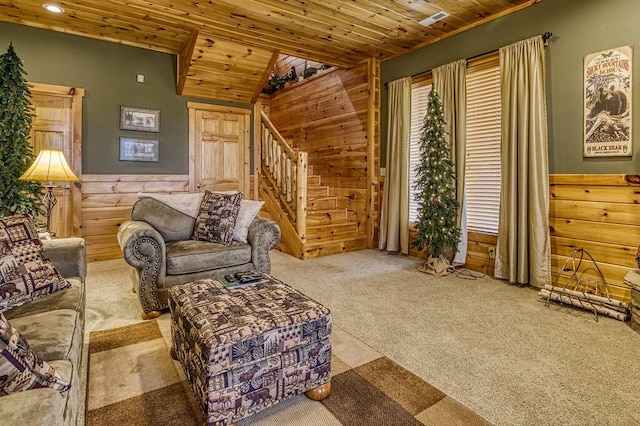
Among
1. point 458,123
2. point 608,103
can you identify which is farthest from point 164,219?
point 608,103

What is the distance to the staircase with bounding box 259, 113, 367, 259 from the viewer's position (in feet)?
16.0

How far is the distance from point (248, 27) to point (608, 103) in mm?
3761

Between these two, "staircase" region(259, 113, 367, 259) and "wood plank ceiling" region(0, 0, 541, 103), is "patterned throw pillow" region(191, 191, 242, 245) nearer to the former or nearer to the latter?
"staircase" region(259, 113, 367, 259)

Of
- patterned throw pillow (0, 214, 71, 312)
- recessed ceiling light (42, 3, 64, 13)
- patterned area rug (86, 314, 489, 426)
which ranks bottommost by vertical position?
patterned area rug (86, 314, 489, 426)

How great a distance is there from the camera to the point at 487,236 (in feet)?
13.4

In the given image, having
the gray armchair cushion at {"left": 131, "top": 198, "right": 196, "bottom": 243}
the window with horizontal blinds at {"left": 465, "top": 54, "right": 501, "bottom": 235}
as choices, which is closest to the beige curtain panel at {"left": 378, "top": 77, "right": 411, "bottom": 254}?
the window with horizontal blinds at {"left": 465, "top": 54, "right": 501, "bottom": 235}

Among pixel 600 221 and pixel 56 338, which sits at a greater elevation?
pixel 600 221

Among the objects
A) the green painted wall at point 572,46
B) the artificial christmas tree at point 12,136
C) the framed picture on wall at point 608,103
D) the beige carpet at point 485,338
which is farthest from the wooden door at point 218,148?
the framed picture on wall at point 608,103

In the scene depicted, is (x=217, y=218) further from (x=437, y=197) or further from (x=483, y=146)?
(x=483, y=146)

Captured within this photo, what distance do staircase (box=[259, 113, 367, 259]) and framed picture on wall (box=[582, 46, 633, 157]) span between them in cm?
306

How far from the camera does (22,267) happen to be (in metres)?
1.83

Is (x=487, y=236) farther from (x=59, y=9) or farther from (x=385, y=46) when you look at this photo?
(x=59, y=9)

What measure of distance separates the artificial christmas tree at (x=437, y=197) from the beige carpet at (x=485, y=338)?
13.9 inches

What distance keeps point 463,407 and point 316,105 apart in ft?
17.9
